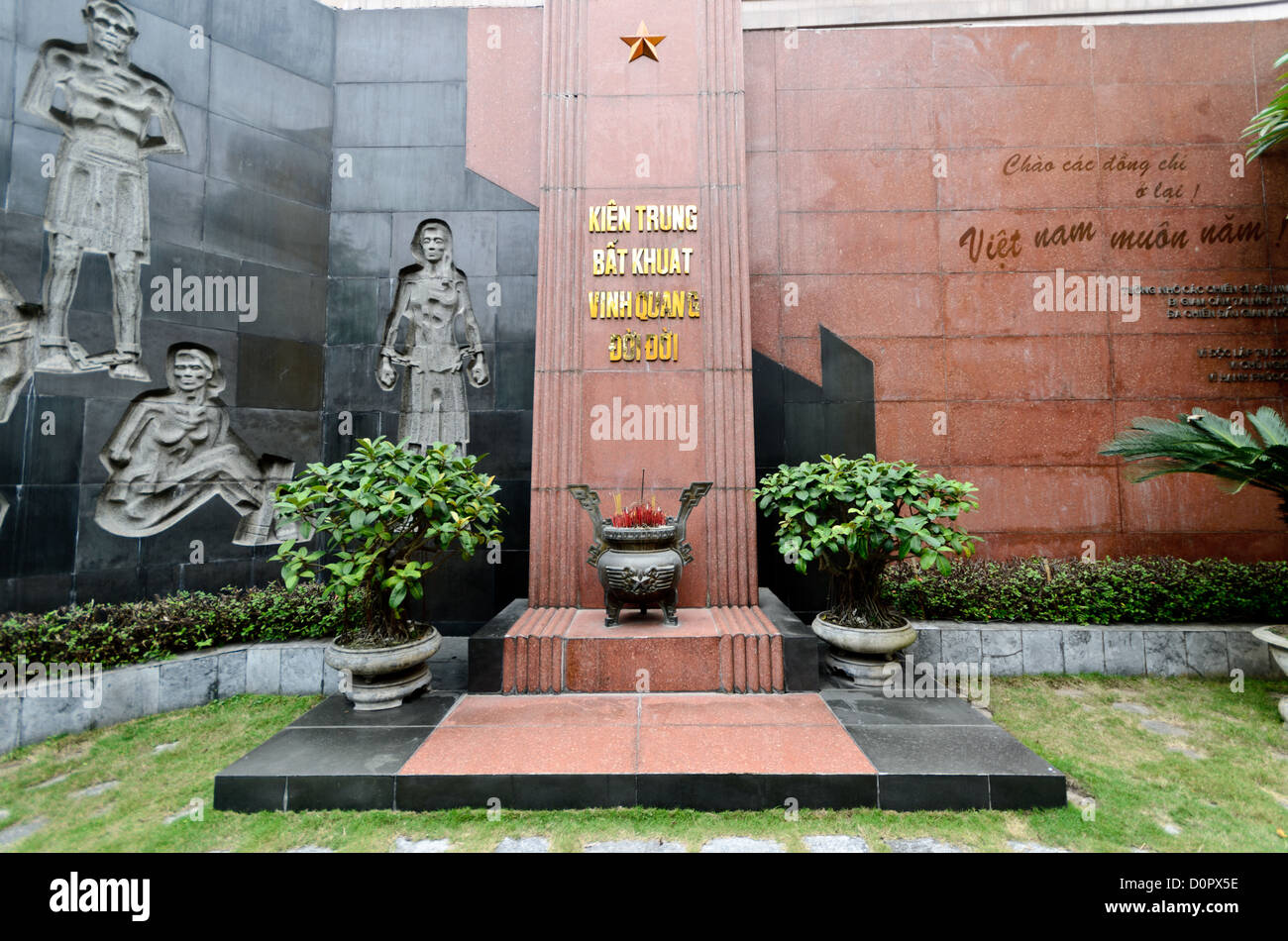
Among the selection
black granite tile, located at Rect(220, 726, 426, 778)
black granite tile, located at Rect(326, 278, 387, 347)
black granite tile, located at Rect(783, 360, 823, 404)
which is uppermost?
black granite tile, located at Rect(326, 278, 387, 347)

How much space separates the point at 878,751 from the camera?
3809 millimetres

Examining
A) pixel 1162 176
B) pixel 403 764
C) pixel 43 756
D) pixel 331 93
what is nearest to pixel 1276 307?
pixel 1162 176

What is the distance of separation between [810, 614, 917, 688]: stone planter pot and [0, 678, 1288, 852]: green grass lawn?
39.3 inches

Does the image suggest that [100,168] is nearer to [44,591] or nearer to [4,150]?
[4,150]

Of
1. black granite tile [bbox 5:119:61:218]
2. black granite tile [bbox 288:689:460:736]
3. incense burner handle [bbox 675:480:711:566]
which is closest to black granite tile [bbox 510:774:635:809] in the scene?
black granite tile [bbox 288:689:460:736]

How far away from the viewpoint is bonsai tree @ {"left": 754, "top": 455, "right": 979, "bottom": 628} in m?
4.84

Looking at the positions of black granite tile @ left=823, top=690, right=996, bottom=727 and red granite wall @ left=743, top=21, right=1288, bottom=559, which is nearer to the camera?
black granite tile @ left=823, top=690, right=996, bottom=727

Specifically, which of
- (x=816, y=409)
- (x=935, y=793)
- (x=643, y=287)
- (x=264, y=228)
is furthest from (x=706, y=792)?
(x=264, y=228)

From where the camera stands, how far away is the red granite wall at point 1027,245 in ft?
23.5

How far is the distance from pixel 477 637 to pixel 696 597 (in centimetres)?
221

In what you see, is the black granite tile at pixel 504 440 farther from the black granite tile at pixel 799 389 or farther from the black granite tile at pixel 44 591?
the black granite tile at pixel 44 591

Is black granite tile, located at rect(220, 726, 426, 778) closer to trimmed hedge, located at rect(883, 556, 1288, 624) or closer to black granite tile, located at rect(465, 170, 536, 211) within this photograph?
trimmed hedge, located at rect(883, 556, 1288, 624)

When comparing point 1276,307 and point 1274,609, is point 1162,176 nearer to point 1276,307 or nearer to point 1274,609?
point 1276,307

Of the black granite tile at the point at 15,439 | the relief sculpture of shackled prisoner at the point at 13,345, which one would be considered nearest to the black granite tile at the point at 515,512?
the black granite tile at the point at 15,439
